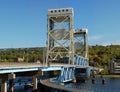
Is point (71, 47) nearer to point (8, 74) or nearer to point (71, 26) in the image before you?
point (71, 26)

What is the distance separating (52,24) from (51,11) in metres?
4.91

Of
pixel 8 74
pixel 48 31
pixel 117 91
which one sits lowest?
pixel 117 91

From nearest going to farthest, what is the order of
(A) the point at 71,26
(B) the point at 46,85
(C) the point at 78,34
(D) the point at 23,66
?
(D) the point at 23,66, (B) the point at 46,85, (A) the point at 71,26, (C) the point at 78,34

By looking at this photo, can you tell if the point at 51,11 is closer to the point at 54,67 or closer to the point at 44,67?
the point at 54,67

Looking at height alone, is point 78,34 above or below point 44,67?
above

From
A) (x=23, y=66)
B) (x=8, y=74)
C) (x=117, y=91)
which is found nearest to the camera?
(x=8, y=74)

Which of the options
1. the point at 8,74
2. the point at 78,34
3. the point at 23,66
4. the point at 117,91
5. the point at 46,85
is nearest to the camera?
the point at 8,74

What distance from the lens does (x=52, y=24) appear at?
130 metres

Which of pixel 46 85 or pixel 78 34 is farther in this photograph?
pixel 78 34

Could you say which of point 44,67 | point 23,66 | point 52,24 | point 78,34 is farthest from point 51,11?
point 23,66

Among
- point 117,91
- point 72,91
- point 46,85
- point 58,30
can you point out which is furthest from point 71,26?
point 72,91

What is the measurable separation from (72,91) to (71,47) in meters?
60.0

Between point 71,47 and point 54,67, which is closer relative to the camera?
point 54,67

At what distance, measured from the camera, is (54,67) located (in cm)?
9438
